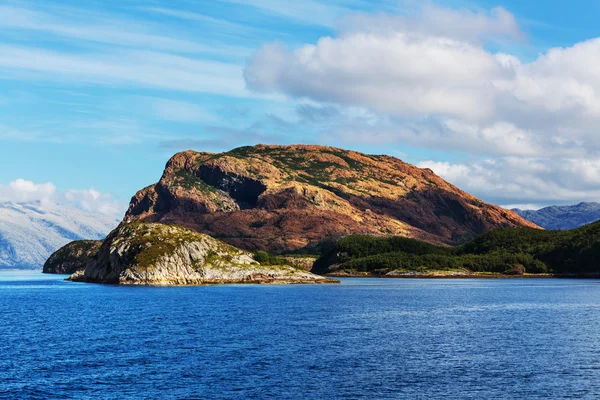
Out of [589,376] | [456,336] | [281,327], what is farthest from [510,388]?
[281,327]

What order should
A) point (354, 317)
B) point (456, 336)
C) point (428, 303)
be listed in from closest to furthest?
1. point (456, 336)
2. point (354, 317)
3. point (428, 303)

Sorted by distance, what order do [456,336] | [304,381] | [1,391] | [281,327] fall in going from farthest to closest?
1. [281,327]
2. [456,336]
3. [304,381]
4. [1,391]

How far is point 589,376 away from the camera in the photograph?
3364 inches

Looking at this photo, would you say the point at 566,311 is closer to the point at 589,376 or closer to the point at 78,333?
the point at 589,376

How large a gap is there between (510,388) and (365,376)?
16769 mm

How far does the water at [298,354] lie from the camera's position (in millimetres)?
78625

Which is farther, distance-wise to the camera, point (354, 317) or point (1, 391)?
point (354, 317)

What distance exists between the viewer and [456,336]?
401 ft

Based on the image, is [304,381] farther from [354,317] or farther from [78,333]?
[354,317]

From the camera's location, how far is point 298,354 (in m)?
102

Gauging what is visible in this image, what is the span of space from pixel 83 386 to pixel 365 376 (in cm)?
3235

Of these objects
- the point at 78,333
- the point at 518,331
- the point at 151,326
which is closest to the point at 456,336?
the point at 518,331

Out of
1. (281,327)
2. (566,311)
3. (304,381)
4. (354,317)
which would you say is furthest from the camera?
(566,311)

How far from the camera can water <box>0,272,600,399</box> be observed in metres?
78.6
